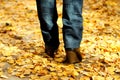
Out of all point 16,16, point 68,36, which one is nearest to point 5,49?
point 68,36

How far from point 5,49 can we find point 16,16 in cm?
203

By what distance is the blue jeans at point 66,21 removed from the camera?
3.01 meters

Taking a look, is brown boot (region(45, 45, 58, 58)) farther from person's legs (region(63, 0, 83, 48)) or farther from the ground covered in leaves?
person's legs (region(63, 0, 83, 48))

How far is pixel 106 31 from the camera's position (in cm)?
472

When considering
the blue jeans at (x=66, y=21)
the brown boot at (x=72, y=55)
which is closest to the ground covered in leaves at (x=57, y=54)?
the brown boot at (x=72, y=55)

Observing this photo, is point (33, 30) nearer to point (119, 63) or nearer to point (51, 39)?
point (51, 39)

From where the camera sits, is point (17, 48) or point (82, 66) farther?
point (17, 48)

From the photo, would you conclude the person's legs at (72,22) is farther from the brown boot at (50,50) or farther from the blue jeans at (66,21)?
the brown boot at (50,50)

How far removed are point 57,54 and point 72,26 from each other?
0.61 meters

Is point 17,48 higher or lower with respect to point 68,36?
lower

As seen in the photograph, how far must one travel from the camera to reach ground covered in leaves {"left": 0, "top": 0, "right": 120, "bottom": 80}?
307cm

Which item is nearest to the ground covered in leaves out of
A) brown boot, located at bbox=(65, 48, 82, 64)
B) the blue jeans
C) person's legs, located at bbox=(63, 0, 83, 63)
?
brown boot, located at bbox=(65, 48, 82, 64)

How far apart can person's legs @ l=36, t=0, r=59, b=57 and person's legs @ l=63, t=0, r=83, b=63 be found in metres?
0.21

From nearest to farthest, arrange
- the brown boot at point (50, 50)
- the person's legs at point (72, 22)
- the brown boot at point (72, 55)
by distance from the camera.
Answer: the person's legs at point (72, 22) → the brown boot at point (72, 55) → the brown boot at point (50, 50)
